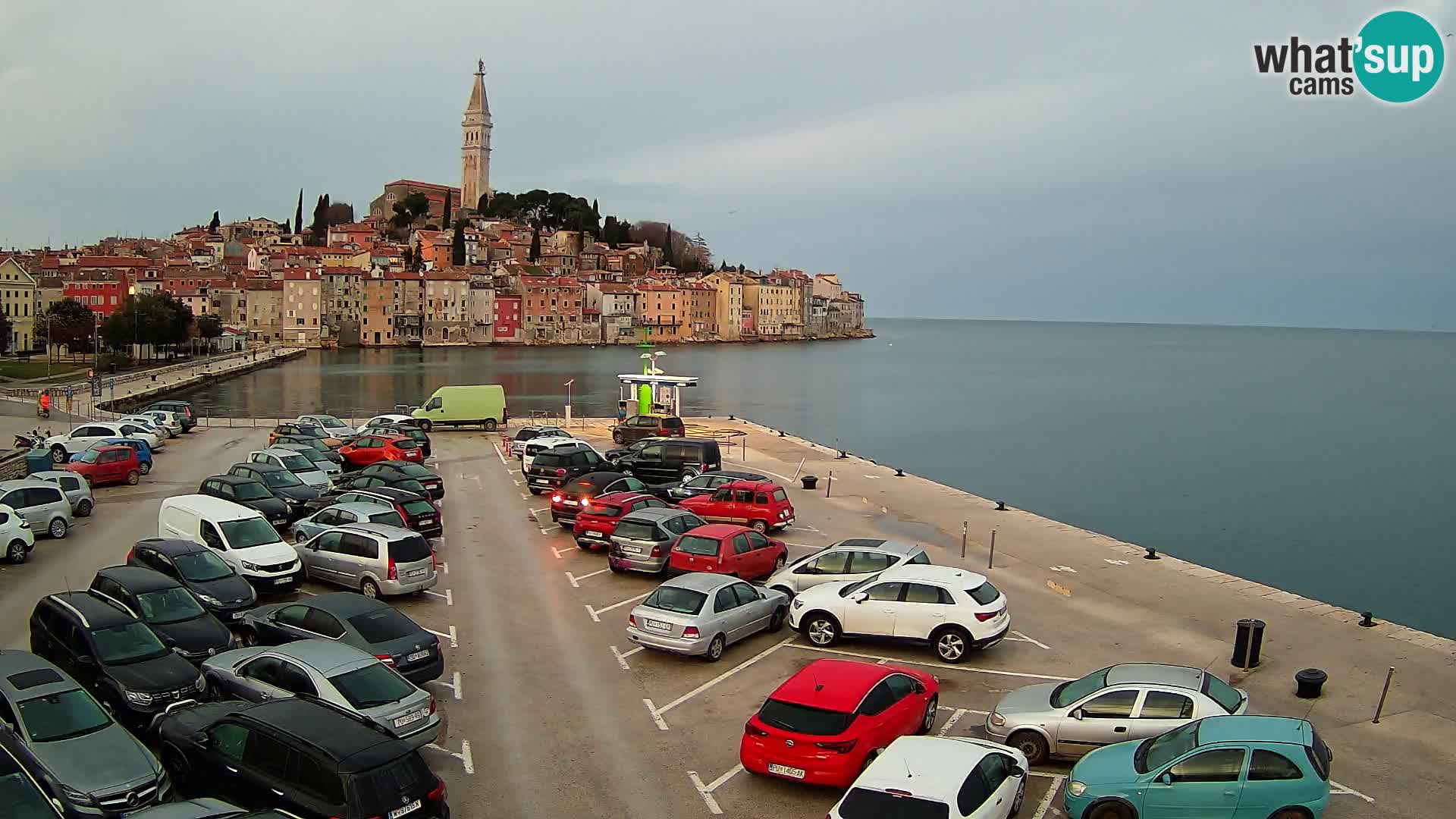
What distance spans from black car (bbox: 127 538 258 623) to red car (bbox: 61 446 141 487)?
40.9 feet

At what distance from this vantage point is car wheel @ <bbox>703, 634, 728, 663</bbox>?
13.2 metres

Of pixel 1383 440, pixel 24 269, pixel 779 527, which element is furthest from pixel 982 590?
pixel 24 269

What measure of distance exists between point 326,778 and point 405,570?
26.3 feet

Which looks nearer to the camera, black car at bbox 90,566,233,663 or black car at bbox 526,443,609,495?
black car at bbox 90,566,233,663

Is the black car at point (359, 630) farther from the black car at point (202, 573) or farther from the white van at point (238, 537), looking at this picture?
the white van at point (238, 537)

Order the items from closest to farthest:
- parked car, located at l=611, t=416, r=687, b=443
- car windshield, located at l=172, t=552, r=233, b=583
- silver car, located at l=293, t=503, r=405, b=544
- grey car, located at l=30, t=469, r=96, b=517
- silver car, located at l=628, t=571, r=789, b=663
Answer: silver car, located at l=628, t=571, r=789, b=663 < car windshield, located at l=172, t=552, r=233, b=583 < silver car, located at l=293, t=503, r=405, b=544 < grey car, located at l=30, t=469, r=96, b=517 < parked car, located at l=611, t=416, r=687, b=443

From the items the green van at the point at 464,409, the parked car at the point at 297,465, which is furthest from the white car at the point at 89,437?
the green van at the point at 464,409

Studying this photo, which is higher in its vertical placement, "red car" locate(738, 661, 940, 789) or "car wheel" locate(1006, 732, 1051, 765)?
"red car" locate(738, 661, 940, 789)

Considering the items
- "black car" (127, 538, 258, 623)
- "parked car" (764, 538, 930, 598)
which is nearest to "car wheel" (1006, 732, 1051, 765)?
"parked car" (764, 538, 930, 598)

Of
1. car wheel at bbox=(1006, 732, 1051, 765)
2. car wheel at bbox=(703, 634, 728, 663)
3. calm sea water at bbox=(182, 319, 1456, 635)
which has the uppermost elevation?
car wheel at bbox=(1006, 732, 1051, 765)

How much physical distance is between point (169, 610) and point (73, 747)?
391cm

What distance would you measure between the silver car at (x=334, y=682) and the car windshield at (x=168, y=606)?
5.76 ft

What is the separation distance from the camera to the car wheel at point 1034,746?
398 inches

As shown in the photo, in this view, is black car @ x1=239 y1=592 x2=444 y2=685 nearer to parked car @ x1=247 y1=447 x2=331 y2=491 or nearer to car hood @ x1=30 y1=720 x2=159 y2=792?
car hood @ x1=30 y1=720 x2=159 y2=792
